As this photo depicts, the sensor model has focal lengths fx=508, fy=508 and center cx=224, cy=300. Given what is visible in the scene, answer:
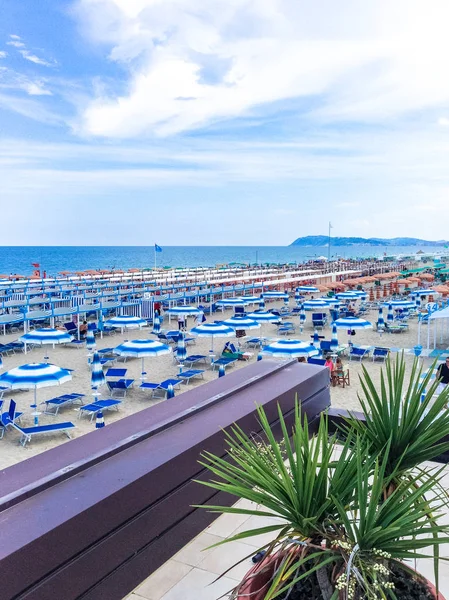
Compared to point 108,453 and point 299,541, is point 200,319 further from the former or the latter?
point 299,541

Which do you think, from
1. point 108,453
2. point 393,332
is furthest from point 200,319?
point 108,453

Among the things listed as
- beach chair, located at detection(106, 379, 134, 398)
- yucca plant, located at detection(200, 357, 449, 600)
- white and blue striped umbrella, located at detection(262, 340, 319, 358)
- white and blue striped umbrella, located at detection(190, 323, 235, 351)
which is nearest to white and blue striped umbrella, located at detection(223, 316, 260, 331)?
white and blue striped umbrella, located at detection(190, 323, 235, 351)

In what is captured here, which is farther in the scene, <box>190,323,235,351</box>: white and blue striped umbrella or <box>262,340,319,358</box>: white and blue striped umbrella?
<box>190,323,235,351</box>: white and blue striped umbrella

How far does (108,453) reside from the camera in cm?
393

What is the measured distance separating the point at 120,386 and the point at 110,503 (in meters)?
8.52

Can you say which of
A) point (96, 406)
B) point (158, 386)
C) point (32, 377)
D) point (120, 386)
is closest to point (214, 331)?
point (158, 386)

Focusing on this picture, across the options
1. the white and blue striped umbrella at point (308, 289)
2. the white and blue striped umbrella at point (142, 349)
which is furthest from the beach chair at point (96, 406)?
the white and blue striped umbrella at point (308, 289)

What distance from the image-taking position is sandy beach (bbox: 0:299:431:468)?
9.04 m

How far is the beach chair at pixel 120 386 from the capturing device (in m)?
11.6

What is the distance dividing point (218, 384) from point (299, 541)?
4.07 meters

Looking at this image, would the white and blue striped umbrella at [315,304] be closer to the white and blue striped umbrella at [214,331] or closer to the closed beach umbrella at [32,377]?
the white and blue striped umbrella at [214,331]

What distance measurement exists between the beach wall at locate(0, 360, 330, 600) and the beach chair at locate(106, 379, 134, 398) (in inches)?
264

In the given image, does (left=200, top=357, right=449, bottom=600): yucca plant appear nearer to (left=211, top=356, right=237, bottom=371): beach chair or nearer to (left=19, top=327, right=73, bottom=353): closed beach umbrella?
(left=19, top=327, right=73, bottom=353): closed beach umbrella

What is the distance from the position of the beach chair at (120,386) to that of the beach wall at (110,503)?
22.0 feet
